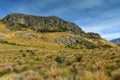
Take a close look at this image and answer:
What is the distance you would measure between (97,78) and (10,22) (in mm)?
181762

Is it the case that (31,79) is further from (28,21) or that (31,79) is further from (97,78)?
(28,21)

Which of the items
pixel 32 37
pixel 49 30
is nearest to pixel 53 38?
pixel 32 37

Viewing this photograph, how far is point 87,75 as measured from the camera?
6.85 m

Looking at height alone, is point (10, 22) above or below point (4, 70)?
above

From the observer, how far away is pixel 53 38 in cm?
15512

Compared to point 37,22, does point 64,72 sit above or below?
below

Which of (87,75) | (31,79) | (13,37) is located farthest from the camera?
(13,37)

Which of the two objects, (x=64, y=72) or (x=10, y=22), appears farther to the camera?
(x=10, y=22)

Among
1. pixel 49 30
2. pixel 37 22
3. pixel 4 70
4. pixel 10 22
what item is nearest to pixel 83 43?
pixel 49 30

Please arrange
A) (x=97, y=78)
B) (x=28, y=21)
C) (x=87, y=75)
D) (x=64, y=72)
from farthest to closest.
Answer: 1. (x=28, y=21)
2. (x=64, y=72)
3. (x=87, y=75)
4. (x=97, y=78)

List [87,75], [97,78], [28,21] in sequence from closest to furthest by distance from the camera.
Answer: [97,78] < [87,75] < [28,21]

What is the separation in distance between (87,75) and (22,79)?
10.3 feet

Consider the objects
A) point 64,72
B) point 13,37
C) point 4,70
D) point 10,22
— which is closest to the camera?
point 64,72

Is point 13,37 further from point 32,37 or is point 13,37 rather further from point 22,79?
point 22,79
